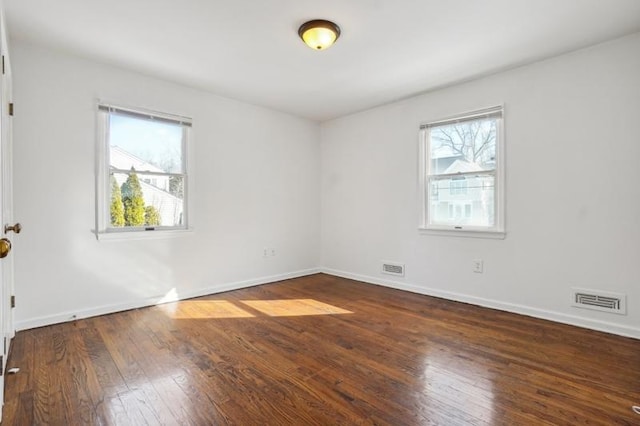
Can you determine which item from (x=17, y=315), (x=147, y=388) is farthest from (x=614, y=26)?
(x=17, y=315)

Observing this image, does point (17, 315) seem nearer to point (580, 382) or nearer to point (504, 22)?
point (580, 382)

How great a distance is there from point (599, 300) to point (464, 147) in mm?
1967

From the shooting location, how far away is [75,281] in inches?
122

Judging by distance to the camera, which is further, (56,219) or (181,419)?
(56,219)

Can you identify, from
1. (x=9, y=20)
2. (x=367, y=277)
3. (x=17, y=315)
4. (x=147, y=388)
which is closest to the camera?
(x=147, y=388)

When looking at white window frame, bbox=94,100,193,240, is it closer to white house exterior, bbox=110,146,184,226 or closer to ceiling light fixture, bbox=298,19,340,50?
white house exterior, bbox=110,146,184,226

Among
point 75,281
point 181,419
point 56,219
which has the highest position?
point 56,219

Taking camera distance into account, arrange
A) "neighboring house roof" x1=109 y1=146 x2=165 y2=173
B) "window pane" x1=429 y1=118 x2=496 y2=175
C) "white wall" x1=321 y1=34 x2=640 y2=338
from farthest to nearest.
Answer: "window pane" x1=429 y1=118 x2=496 y2=175, "neighboring house roof" x1=109 y1=146 x2=165 y2=173, "white wall" x1=321 y1=34 x2=640 y2=338

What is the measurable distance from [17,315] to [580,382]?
430 centimetres

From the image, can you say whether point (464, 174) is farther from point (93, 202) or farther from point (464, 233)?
point (93, 202)

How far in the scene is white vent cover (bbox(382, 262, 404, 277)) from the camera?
437cm

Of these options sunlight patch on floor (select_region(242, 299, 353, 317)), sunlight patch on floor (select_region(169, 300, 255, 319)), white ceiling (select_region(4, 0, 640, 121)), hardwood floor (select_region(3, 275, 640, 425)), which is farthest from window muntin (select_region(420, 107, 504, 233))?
sunlight patch on floor (select_region(169, 300, 255, 319))

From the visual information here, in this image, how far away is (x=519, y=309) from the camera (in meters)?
3.34

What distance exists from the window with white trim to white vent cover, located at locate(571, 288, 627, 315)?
415 cm
